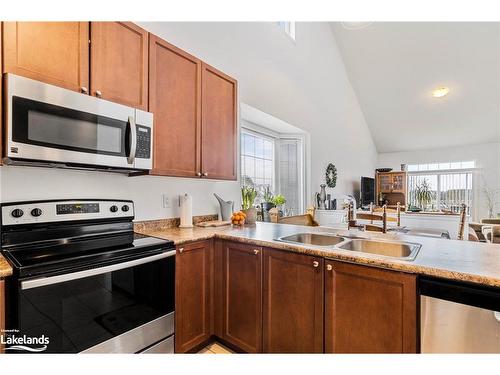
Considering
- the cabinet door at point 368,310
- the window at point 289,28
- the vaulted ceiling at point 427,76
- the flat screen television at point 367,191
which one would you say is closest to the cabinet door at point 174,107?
the cabinet door at point 368,310

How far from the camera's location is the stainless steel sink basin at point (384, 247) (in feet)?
5.21

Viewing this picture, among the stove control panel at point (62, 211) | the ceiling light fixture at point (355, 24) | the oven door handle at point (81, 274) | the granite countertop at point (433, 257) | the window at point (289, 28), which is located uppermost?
the ceiling light fixture at point (355, 24)

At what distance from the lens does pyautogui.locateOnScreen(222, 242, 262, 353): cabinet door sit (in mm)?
1719

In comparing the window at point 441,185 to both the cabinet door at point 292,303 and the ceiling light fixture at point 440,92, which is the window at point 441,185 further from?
the cabinet door at point 292,303

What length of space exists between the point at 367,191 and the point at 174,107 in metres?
5.80

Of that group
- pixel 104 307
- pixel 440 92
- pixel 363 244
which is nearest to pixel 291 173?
pixel 363 244

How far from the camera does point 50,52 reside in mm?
1378

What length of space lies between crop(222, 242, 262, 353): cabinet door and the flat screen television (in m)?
5.32

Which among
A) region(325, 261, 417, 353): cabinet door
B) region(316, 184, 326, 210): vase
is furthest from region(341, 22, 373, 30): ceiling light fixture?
region(325, 261, 417, 353): cabinet door

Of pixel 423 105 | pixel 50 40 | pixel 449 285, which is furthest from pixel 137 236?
pixel 423 105

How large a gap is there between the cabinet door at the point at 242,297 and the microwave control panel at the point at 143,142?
0.84 metres

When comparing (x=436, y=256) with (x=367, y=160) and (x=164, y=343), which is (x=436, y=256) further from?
(x=367, y=160)

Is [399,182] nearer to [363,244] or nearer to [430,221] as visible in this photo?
[430,221]

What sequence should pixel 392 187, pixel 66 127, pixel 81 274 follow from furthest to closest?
pixel 392 187, pixel 66 127, pixel 81 274
